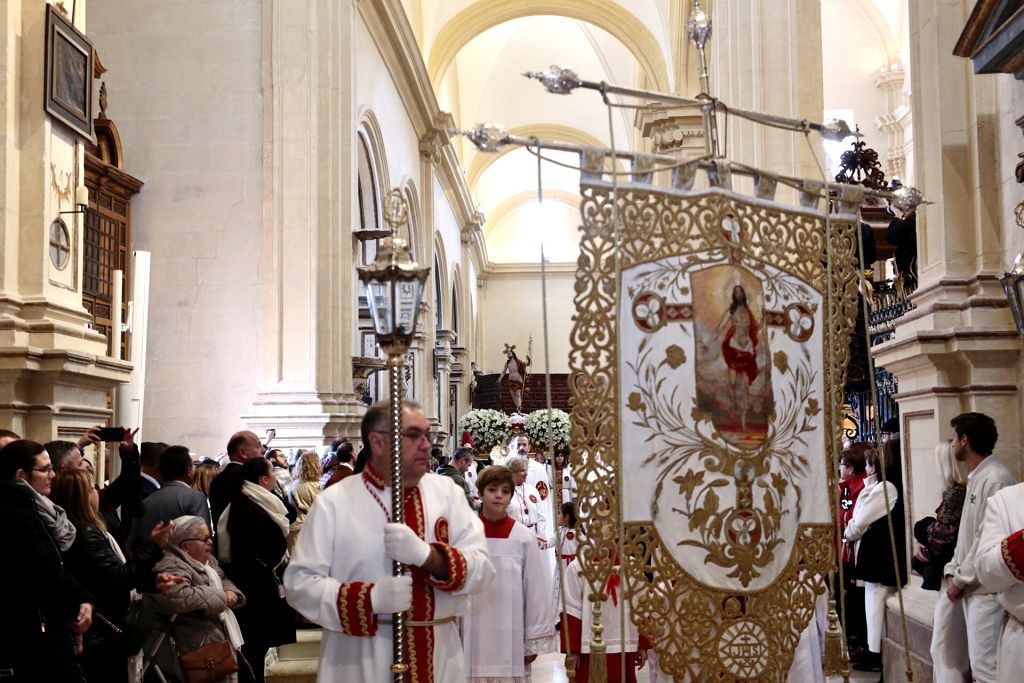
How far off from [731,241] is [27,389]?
5123 millimetres

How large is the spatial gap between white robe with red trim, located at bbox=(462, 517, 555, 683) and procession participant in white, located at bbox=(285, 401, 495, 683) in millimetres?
1481

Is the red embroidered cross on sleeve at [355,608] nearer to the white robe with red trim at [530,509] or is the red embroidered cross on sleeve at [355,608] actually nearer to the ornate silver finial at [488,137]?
the ornate silver finial at [488,137]

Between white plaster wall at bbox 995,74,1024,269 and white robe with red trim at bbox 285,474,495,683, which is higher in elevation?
white plaster wall at bbox 995,74,1024,269

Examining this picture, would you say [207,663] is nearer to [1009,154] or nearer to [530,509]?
[1009,154]

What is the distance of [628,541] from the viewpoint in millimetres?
3971

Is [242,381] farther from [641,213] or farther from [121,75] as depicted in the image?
[641,213]

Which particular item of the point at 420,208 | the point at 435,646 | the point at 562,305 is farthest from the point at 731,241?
the point at 562,305

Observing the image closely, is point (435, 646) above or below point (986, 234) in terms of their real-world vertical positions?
below

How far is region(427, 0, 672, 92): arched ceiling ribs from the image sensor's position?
980 inches

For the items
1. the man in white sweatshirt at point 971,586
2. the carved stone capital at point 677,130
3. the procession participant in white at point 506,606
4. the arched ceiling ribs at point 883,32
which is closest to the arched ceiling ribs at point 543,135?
the arched ceiling ribs at point 883,32

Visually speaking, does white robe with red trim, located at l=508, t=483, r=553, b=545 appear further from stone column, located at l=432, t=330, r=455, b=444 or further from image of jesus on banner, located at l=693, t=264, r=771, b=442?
stone column, located at l=432, t=330, r=455, b=444

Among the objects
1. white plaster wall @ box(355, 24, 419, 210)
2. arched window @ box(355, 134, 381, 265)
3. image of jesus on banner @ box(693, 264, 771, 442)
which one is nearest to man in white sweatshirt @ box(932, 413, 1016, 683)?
image of jesus on banner @ box(693, 264, 771, 442)

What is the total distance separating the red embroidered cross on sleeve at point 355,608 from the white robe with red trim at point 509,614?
1896 mm

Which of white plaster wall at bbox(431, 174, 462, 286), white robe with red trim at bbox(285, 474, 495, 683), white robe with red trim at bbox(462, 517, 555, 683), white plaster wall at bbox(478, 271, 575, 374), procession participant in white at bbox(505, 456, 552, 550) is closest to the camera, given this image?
white robe with red trim at bbox(285, 474, 495, 683)
